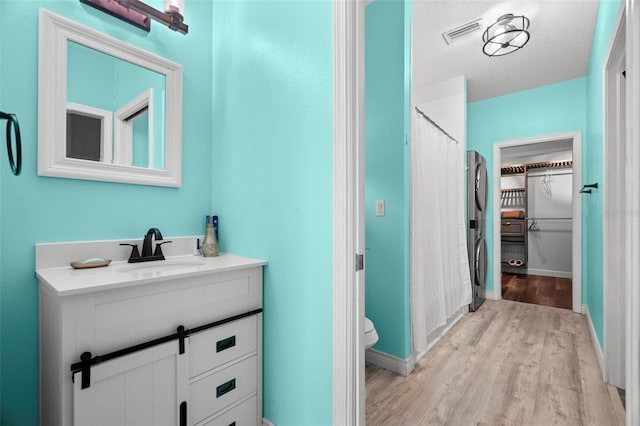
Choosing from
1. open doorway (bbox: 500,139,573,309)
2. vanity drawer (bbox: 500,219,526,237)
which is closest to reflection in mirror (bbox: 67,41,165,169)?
open doorway (bbox: 500,139,573,309)

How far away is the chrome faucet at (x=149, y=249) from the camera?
4.72 ft

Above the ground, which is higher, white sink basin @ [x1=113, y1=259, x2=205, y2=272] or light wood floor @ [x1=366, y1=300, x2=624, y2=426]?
white sink basin @ [x1=113, y1=259, x2=205, y2=272]

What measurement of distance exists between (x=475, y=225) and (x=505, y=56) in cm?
181

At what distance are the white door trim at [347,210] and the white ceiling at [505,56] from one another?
5.48 ft

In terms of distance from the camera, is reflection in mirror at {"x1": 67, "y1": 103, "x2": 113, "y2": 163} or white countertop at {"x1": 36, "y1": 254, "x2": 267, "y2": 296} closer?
white countertop at {"x1": 36, "y1": 254, "x2": 267, "y2": 296}

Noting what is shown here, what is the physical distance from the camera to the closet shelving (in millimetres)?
5621

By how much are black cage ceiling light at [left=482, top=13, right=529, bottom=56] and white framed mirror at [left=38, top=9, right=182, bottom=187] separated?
2560 mm

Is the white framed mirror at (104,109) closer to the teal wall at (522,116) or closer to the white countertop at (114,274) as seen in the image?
the white countertop at (114,274)

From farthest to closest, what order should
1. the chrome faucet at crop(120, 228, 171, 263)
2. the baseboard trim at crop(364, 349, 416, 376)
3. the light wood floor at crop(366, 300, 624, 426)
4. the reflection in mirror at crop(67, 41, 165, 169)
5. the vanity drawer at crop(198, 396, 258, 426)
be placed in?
the baseboard trim at crop(364, 349, 416, 376) < the light wood floor at crop(366, 300, 624, 426) < the chrome faucet at crop(120, 228, 171, 263) < the reflection in mirror at crop(67, 41, 165, 169) < the vanity drawer at crop(198, 396, 258, 426)

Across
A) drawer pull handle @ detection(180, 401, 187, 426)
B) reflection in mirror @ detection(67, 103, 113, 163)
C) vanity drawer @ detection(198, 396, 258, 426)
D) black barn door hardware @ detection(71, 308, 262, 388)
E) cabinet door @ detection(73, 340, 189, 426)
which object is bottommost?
vanity drawer @ detection(198, 396, 258, 426)

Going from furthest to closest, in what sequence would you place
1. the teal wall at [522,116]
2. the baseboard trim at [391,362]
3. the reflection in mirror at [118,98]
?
the teal wall at [522,116]
the baseboard trim at [391,362]
the reflection in mirror at [118,98]

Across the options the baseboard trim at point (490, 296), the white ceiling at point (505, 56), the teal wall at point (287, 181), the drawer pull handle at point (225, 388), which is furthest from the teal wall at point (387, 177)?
the baseboard trim at point (490, 296)

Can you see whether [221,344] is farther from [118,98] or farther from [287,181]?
[118,98]

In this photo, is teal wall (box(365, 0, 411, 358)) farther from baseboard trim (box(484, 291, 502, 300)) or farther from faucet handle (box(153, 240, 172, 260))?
baseboard trim (box(484, 291, 502, 300))
